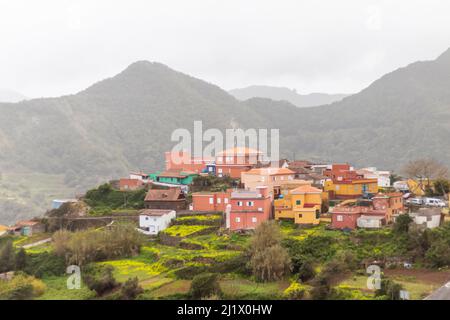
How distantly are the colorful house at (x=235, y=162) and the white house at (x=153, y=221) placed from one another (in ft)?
27.7

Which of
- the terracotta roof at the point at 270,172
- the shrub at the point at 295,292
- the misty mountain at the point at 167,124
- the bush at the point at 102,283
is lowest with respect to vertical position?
the bush at the point at 102,283

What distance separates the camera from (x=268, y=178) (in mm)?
32344

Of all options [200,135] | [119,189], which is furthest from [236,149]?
[200,135]

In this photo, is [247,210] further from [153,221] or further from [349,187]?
[349,187]

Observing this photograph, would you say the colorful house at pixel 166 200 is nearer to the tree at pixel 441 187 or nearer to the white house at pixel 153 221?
the white house at pixel 153 221

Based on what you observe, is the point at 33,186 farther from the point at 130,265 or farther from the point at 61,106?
the point at 130,265

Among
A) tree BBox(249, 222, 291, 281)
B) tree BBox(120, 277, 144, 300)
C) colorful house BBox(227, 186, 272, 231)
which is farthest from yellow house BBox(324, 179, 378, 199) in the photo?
tree BBox(120, 277, 144, 300)

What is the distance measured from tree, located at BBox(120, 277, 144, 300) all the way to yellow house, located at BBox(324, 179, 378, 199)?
14538 mm

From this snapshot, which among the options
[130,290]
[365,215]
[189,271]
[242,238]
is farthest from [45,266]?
→ [365,215]

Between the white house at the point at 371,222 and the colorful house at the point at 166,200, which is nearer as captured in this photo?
the white house at the point at 371,222

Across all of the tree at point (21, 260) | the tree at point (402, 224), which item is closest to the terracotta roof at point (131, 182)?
the tree at point (21, 260)

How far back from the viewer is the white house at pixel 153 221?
30.2 metres

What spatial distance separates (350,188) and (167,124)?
2519 inches

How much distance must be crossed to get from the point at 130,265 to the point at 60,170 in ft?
189
